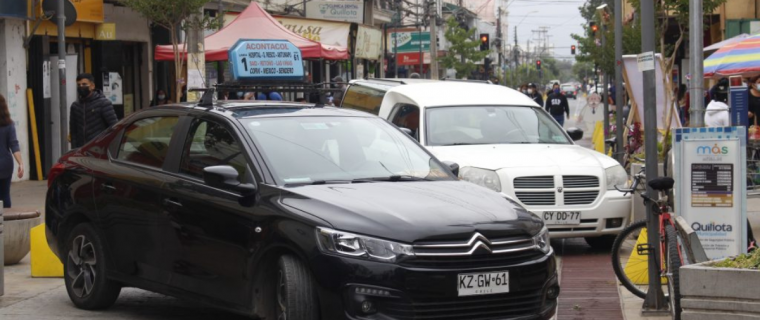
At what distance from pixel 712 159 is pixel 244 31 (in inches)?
596

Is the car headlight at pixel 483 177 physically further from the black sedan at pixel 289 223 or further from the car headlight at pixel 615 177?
the black sedan at pixel 289 223

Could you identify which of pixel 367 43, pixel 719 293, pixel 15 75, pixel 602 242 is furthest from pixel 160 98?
pixel 719 293

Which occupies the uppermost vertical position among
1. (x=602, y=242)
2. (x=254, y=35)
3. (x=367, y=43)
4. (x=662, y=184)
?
(x=367, y=43)

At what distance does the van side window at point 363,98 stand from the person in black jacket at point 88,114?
10.2 ft

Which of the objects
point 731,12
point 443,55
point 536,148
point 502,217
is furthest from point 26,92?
point 443,55

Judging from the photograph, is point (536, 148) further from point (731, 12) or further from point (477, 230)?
point (731, 12)

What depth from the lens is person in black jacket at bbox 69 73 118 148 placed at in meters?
13.3

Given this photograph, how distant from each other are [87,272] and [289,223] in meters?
2.61

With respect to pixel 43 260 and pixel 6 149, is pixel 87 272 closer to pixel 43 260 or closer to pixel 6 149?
pixel 43 260

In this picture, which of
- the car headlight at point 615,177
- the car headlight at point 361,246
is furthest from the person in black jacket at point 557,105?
the car headlight at point 361,246

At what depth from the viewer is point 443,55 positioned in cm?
7669

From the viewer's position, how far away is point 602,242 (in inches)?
476

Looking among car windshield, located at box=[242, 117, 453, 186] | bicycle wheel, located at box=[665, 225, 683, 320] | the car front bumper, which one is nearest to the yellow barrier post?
car windshield, located at box=[242, 117, 453, 186]

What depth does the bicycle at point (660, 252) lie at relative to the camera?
24.0ft
